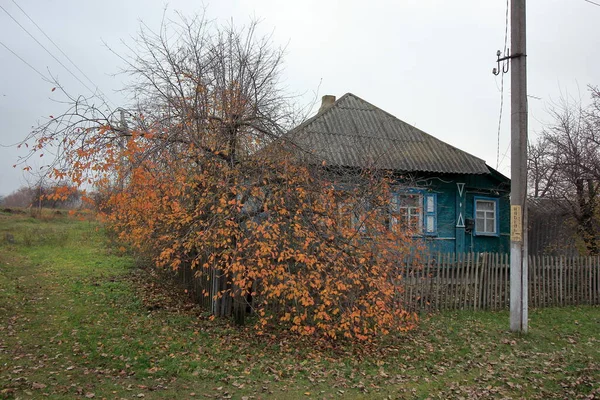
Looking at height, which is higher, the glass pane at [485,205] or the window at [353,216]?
the glass pane at [485,205]

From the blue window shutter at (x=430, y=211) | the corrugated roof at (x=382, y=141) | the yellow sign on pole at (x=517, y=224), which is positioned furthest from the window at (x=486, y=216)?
the yellow sign on pole at (x=517, y=224)

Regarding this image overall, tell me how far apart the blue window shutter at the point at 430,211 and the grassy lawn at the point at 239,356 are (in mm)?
5200

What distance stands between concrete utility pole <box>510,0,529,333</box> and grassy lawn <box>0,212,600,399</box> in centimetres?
67

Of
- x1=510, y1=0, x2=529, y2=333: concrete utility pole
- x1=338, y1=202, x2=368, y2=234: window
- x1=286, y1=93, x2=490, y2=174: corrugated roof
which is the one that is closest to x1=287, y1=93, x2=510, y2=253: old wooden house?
x1=286, y1=93, x2=490, y2=174: corrugated roof

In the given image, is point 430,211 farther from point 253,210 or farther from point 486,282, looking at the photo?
point 253,210

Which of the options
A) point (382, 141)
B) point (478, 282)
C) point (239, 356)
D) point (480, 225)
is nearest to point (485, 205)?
point (480, 225)

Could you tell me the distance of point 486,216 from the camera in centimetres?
1642

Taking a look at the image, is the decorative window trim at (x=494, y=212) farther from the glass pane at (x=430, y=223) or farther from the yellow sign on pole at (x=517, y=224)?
the yellow sign on pole at (x=517, y=224)

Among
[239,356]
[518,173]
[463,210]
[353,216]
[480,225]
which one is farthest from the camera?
[480,225]

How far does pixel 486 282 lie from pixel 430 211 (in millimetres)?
5005

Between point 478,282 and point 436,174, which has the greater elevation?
point 436,174

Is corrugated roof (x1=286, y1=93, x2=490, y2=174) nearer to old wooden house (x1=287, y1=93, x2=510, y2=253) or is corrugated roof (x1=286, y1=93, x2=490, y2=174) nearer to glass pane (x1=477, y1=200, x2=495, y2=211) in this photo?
old wooden house (x1=287, y1=93, x2=510, y2=253)

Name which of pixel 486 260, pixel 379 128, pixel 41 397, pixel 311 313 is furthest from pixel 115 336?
pixel 379 128

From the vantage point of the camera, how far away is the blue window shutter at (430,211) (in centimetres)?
1510
